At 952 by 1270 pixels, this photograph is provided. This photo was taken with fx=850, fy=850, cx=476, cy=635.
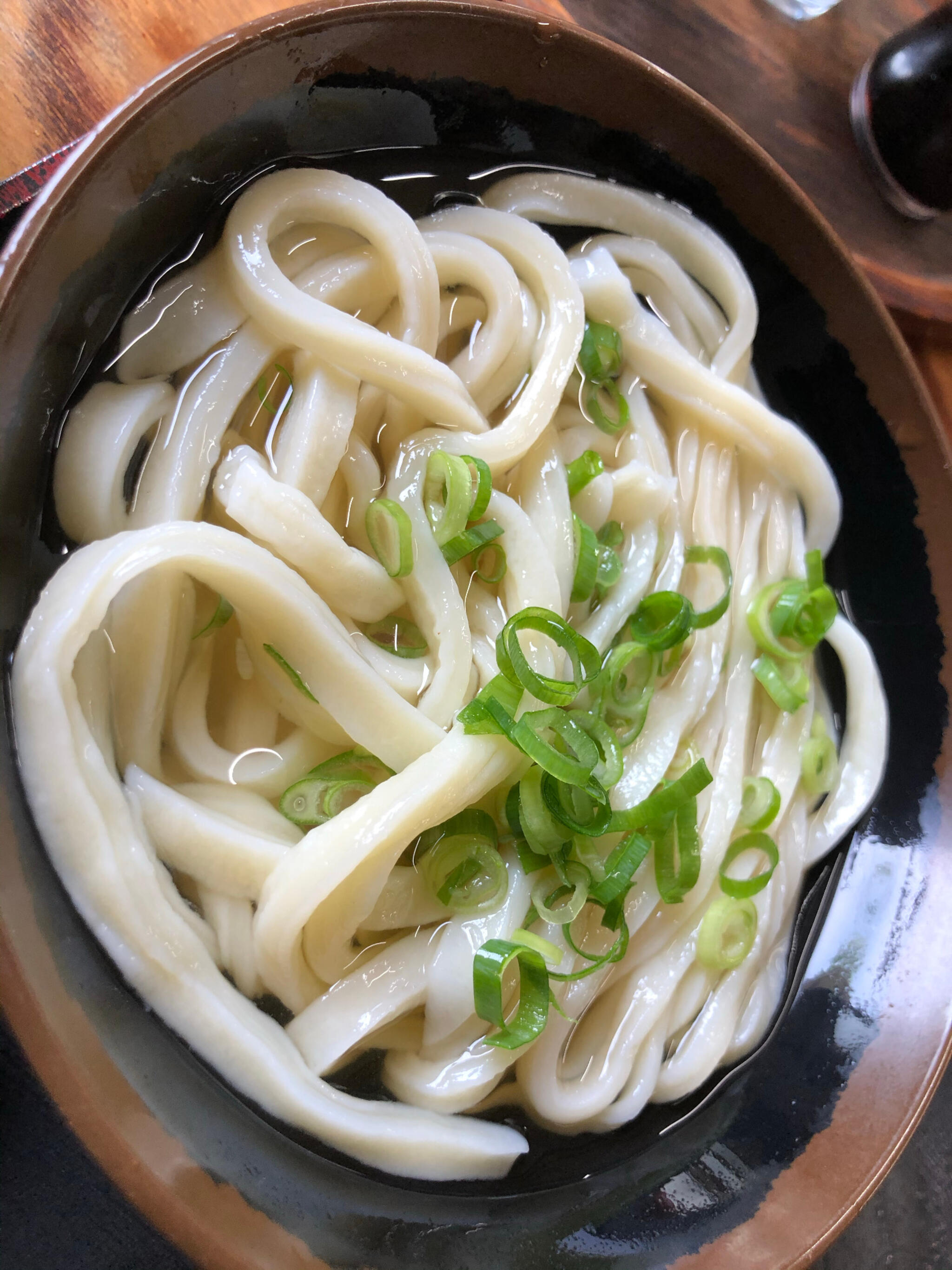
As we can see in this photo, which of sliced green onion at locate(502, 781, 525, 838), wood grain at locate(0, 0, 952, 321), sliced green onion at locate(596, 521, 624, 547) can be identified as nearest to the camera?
sliced green onion at locate(502, 781, 525, 838)

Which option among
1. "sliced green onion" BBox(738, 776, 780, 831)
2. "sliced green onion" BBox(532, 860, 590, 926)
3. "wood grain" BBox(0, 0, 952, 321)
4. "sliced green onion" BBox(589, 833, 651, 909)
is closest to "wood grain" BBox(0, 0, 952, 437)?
"wood grain" BBox(0, 0, 952, 321)

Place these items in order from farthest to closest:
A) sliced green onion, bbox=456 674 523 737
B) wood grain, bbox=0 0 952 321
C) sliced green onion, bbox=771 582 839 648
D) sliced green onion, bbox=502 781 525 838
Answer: wood grain, bbox=0 0 952 321 < sliced green onion, bbox=771 582 839 648 < sliced green onion, bbox=502 781 525 838 < sliced green onion, bbox=456 674 523 737

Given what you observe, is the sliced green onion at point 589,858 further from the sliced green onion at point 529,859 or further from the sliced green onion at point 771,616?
the sliced green onion at point 771,616

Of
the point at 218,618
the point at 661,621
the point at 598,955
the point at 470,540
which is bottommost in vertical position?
the point at 598,955

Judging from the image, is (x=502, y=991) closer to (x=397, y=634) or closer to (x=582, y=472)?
(x=397, y=634)

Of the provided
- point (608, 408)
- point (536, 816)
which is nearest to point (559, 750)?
point (536, 816)

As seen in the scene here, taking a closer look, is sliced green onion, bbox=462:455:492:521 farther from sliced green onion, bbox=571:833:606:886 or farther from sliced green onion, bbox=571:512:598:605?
sliced green onion, bbox=571:833:606:886

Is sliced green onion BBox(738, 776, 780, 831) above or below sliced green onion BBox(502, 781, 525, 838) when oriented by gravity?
below
